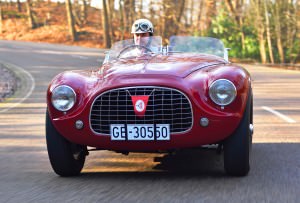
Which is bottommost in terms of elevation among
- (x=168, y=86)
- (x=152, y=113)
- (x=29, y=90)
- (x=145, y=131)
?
(x=29, y=90)

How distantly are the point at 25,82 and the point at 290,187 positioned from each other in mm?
17266

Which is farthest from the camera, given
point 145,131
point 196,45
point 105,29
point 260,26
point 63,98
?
point 105,29

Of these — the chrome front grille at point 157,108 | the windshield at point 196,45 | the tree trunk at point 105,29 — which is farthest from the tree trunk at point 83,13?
the chrome front grille at point 157,108

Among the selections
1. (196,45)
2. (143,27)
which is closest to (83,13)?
(143,27)

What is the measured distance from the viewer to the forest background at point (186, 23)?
3741cm

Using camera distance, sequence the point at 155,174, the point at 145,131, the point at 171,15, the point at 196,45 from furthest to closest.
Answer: the point at 171,15, the point at 196,45, the point at 155,174, the point at 145,131

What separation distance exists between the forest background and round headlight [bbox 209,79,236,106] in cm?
3037

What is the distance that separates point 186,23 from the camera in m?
51.8

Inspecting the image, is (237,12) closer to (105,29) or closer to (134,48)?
(105,29)

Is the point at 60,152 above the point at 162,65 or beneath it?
beneath

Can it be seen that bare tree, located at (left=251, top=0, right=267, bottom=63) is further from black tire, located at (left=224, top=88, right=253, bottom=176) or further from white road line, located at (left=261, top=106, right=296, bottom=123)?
black tire, located at (left=224, top=88, right=253, bottom=176)

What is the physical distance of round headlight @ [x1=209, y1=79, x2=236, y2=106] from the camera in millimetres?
5805

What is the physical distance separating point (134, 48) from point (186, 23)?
44394 mm

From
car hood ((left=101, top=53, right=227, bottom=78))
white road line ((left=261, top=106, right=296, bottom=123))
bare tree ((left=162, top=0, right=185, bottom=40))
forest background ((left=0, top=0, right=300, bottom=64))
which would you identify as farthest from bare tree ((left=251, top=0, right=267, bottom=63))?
car hood ((left=101, top=53, right=227, bottom=78))
